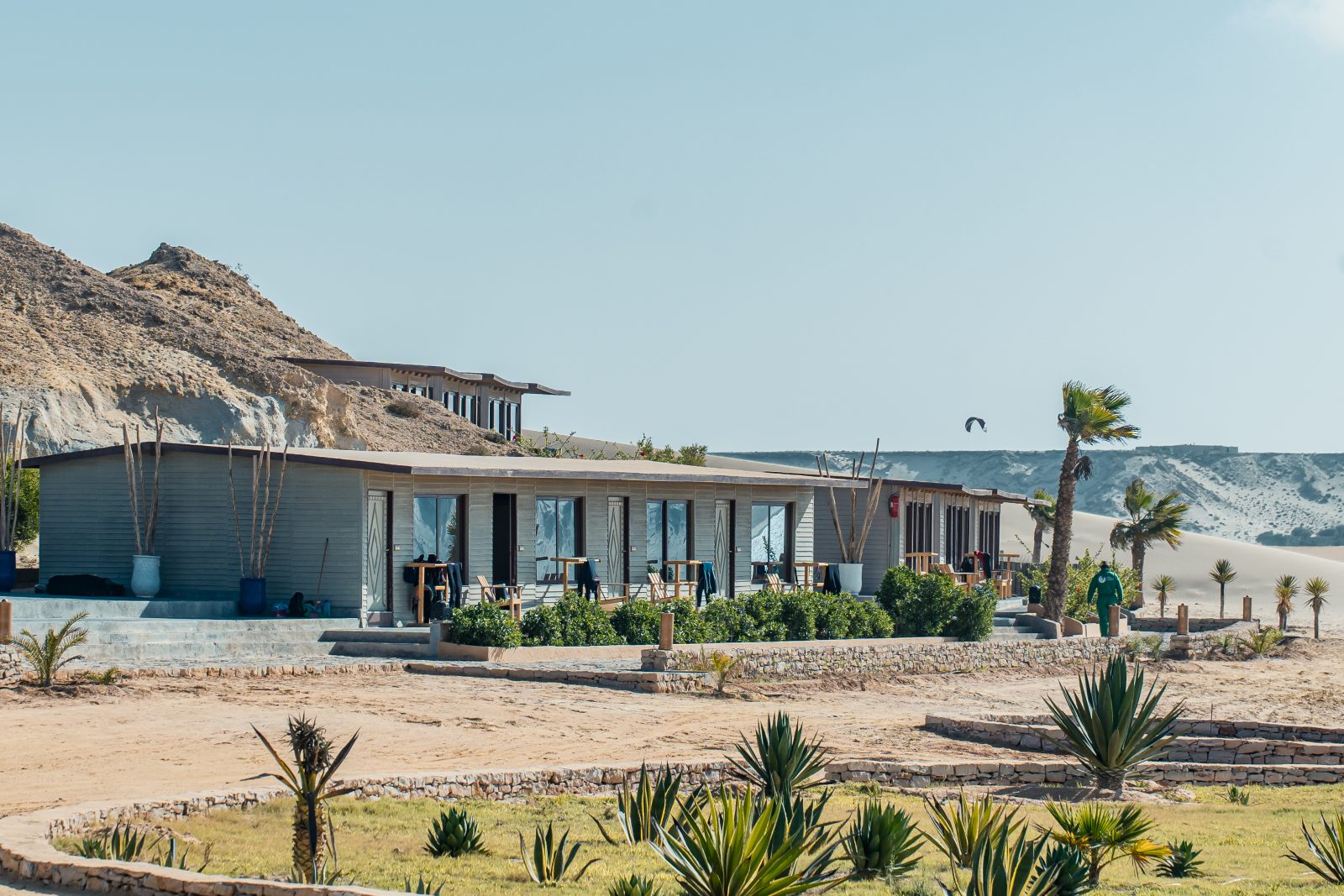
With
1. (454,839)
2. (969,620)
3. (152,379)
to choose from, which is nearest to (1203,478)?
(152,379)

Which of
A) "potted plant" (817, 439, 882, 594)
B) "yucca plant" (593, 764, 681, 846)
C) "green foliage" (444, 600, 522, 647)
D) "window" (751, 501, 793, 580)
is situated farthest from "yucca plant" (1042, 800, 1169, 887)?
"window" (751, 501, 793, 580)

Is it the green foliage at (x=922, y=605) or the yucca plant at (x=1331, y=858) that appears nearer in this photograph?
the yucca plant at (x=1331, y=858)

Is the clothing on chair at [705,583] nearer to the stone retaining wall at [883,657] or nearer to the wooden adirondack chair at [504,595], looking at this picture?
the wooden adirondack chair at [504,595]

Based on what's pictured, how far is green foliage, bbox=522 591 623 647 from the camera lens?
2178cm

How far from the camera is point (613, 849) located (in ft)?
33.5

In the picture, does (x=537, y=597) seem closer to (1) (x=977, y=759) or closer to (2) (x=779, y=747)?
(1) (x=977, y=759)

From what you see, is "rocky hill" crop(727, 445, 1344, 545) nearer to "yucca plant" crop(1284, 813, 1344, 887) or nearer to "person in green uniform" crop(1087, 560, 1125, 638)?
"person in green uniform" crop(1087, 560, 1125, 638)

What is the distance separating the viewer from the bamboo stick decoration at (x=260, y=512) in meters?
22.6

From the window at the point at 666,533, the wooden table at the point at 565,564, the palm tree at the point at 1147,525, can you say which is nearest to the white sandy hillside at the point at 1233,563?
the palm tree at the point at 1147,525

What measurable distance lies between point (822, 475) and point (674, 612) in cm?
873

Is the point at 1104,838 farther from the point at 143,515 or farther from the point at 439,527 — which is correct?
the point at 143,515

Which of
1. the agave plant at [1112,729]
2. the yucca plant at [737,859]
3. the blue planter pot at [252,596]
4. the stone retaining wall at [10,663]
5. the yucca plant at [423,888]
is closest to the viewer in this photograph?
the yucca plant at [737,859]

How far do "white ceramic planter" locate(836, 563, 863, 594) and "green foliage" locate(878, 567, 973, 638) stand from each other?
9.80 ft

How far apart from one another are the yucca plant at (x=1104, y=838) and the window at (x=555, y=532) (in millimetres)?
15724
